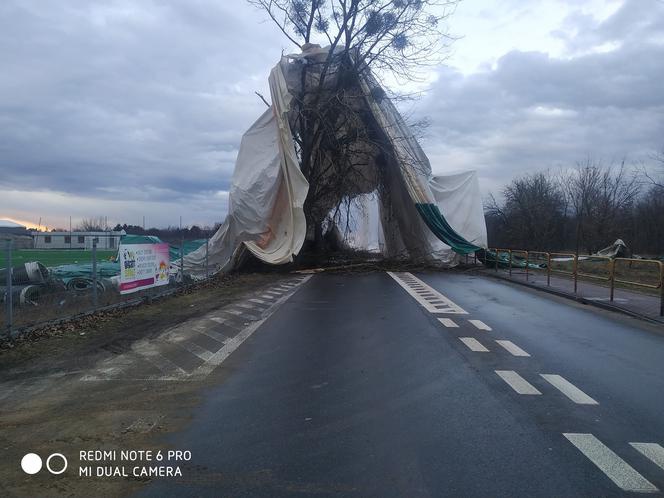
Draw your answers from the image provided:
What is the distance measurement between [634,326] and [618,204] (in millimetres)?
43270

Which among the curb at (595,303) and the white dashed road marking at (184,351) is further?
the curb at (595,303)

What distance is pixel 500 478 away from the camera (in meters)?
3.85

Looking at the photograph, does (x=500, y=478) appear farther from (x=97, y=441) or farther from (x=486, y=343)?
(x=486, y=343)

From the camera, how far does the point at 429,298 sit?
1498 centimetres

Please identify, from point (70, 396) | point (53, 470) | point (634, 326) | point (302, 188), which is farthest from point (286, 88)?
point (53, 470)

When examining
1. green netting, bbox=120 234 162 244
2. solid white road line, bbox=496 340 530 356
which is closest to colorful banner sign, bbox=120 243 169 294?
green netting, bbox=120 234 162 244

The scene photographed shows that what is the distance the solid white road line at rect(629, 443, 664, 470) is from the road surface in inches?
0.6

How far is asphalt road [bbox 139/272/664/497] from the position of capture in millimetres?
3838

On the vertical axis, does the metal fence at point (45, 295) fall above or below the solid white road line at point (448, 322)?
above

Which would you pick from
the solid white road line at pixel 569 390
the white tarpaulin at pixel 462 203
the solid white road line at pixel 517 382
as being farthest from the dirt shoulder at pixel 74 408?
the white tarpaulin at pixel 462 203

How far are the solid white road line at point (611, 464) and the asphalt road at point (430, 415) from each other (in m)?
0.01

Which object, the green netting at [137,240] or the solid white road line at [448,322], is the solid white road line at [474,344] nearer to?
the solid white road line at [448,322]

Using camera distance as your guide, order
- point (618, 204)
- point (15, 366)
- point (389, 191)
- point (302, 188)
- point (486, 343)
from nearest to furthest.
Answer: point (15, 366) < point (486, 343) < point (302, 188) < point (389, 191) < point (618, 204)

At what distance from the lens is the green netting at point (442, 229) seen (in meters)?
26.5
